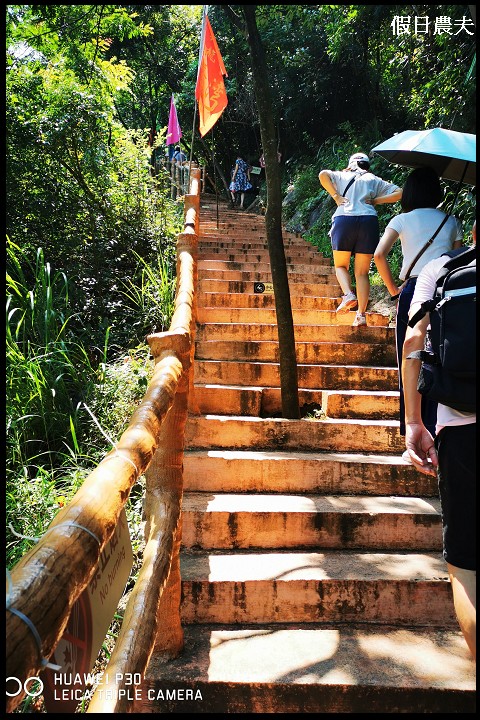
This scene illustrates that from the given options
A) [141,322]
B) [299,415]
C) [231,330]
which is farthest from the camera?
[141,322]

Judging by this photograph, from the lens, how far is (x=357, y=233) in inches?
194

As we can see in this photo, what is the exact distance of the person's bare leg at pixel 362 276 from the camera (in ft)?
16.4

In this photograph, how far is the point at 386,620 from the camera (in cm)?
270

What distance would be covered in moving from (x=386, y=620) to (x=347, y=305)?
10.4 ft

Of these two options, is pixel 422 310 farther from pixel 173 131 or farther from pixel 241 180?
pixel 241 180

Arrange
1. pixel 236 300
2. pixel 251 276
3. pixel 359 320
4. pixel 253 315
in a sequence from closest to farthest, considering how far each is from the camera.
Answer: pixel 359 320 → pixel 253 315 → pixel 236 300 → pixel 251 276

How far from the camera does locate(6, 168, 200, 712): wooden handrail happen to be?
806mm

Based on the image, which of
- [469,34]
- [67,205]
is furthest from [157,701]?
[469,34]

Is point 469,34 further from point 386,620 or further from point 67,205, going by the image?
point 386,620

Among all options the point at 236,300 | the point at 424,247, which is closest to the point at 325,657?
the point at 424,247

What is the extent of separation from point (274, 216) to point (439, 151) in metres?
1.52

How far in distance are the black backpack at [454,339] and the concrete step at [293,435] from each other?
2196mm

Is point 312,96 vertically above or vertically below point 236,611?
above

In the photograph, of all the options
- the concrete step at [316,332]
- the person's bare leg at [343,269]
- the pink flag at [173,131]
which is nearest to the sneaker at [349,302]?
the person's bare leg at [343,269]
